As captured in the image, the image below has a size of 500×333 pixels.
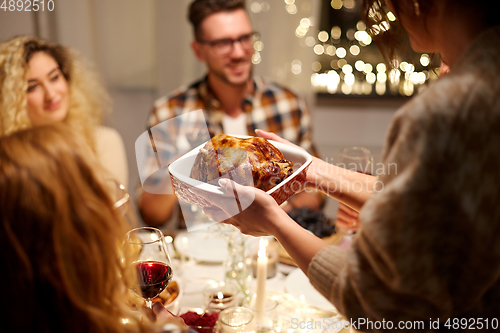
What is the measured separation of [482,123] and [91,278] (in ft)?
2.18

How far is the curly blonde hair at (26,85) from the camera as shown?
1.64 meters

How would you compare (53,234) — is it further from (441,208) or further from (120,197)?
(441,208)

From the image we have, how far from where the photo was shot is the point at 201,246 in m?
1.44

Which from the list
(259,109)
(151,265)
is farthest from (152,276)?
(259,109)

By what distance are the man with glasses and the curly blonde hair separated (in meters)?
0.35

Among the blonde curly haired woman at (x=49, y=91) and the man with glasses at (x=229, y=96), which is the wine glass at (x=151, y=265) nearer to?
the blonde curly haired woman at (x=49, y=91)

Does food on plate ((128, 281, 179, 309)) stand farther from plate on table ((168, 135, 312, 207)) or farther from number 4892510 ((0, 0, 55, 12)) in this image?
number 4892510 ((0, 0, 55, 12))

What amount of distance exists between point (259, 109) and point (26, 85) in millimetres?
1275

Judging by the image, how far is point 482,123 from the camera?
56 centimetres

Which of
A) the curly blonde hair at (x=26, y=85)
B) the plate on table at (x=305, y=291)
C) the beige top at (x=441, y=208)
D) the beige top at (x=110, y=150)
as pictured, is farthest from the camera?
the beige top at (x=110, y=150)

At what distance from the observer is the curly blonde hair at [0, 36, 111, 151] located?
5.38 ft

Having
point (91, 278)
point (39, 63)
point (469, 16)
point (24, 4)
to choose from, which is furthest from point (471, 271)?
point (24, 4)

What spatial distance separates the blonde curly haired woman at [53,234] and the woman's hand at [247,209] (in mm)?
231

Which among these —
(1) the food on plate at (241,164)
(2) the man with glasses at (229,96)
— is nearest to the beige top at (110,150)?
(2) the man with glasses at (229,96)
